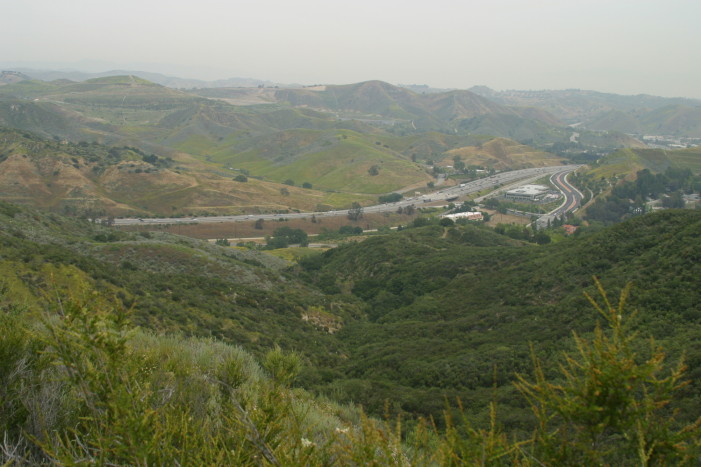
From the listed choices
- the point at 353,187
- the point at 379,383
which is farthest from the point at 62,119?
the point at 379,383

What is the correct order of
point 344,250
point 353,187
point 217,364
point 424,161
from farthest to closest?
point 424,161 → point 353,187 → point 344,250 → point 217,364

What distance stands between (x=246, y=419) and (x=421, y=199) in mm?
109825

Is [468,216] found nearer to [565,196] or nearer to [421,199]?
[421,199]

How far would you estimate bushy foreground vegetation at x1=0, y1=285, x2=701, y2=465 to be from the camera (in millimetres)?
4520

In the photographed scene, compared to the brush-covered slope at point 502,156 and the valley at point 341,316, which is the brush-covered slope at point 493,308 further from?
the brush-covered slope at point 502,156

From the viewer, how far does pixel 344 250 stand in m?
59.9

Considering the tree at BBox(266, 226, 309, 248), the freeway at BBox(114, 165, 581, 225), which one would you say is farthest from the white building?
the tree at BBox(266, 226, 309, 248)

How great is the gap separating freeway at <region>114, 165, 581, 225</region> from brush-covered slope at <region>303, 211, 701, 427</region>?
41.5m

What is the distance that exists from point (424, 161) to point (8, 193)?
12799cm

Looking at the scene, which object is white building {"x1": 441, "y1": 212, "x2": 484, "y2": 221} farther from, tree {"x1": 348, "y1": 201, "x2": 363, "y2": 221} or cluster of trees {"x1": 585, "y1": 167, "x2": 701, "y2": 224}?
cluster of trees {"x1": 585, "y1": 167, "x2": 701, "y2": 224}

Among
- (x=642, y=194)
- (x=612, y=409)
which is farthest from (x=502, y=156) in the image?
(x=612, y=409)

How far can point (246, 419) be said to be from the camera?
535 centimetres

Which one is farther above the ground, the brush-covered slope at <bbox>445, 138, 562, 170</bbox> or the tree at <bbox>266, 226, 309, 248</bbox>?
the brush-covered slope at <bbox>445, 138, 562, 170</bbox>

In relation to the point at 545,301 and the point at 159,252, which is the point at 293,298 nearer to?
the point at 159,252
